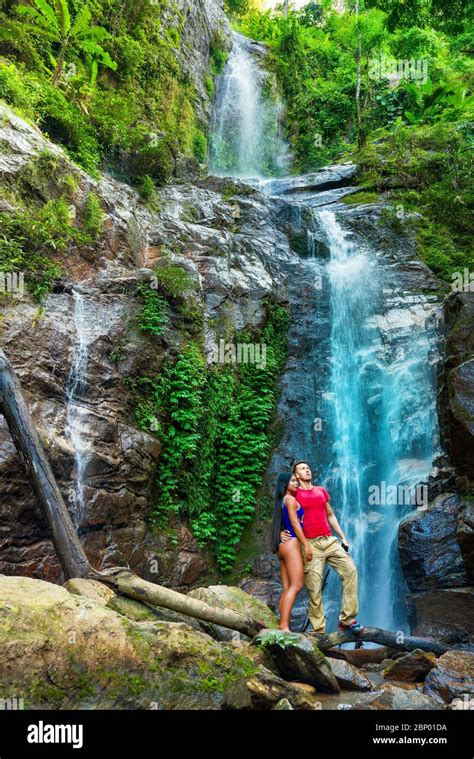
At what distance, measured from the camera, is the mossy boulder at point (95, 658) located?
3.16 m

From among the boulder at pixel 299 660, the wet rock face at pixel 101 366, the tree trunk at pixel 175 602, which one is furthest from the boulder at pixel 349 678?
the wet rock face at pixel 101 366

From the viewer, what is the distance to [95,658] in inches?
136

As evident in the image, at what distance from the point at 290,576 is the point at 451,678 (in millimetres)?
1824

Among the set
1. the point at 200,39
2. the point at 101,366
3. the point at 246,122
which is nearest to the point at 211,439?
the point at 101,366

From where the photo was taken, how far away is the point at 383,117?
22.1 metres

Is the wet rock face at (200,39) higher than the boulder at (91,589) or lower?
higher

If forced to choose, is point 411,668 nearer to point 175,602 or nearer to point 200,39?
point 175,602

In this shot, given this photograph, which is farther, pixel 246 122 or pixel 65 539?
pixel 246 122

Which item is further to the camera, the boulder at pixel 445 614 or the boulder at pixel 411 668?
the boulder at pixel 445 614

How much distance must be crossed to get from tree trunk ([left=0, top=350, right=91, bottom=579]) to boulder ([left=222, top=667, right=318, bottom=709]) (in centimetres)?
244

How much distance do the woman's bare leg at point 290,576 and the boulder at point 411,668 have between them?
1.19m

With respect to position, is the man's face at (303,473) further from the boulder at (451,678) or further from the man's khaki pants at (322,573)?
the boulder at (451,678)

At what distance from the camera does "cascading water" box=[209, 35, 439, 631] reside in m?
9.17

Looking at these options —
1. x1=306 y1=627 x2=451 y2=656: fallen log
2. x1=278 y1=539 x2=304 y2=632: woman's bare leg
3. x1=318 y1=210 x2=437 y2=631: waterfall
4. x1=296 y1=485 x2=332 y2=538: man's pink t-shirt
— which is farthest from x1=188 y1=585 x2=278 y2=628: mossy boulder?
x1=318 y1=210 x2=437 y2=631: waterfall
